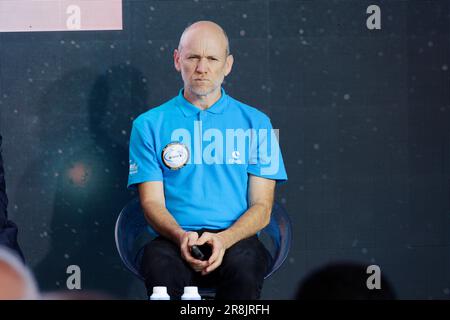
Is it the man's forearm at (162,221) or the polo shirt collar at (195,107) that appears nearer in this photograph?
the man's forearm at (162,221)

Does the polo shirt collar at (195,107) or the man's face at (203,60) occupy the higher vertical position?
the man's face at (203,60)

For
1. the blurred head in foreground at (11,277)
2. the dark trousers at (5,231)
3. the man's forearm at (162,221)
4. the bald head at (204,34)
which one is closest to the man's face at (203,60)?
the bald head at (204,34)

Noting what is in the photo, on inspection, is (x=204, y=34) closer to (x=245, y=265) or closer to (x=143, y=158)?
(x=143, y=158)

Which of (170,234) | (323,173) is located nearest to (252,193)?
(170,234)

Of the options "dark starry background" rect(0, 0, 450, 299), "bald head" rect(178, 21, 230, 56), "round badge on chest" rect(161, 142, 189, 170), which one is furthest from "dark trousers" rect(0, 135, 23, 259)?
"bald head" rect(178, 21, 230, 56)

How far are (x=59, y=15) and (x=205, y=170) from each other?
1250 millimetres

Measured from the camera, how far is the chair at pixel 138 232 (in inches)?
140

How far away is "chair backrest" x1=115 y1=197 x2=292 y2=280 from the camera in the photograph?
3559 mm

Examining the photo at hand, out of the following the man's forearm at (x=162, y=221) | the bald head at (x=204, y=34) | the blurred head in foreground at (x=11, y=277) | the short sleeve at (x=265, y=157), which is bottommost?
the blurred head in foreground at (x=11, y=277)

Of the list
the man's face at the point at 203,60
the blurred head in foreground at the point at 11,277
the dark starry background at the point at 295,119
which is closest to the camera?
the blurred head in foreground at the point at 11,277

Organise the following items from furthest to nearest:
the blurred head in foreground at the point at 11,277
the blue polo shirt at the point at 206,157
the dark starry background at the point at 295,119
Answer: the dark starry background at the point at 295,119, the blue polo shirt at the point at 206,157, the blurred head in foreground at the point at 11,277

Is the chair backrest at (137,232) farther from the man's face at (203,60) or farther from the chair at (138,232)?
the man's face at (203,60)

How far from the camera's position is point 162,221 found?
340cm
